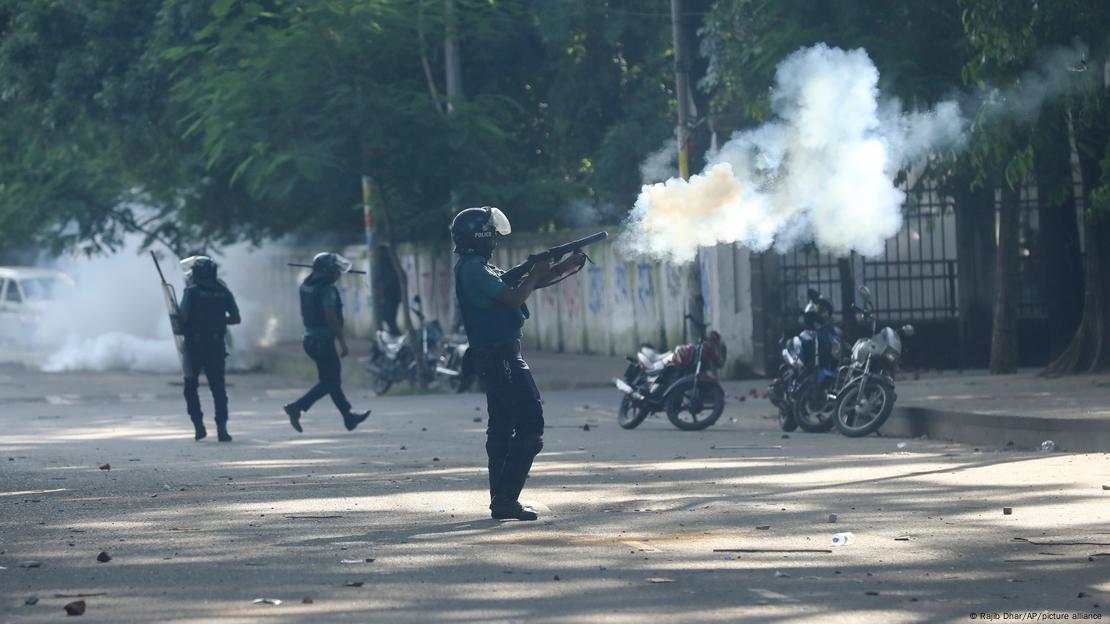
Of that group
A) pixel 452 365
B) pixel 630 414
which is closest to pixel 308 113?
pixel 452 365

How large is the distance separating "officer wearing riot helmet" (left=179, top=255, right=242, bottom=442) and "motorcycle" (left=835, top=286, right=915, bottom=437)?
5.53 metres

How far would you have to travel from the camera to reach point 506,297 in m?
9.91

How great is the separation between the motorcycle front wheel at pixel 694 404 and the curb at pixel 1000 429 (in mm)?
1547

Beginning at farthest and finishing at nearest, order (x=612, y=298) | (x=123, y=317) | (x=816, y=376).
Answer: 1. (x=123, y=317)
2. (x=612, y=298)
3. (x=816, y=376)

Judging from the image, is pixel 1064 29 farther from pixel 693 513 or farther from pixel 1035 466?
pixel 693 513

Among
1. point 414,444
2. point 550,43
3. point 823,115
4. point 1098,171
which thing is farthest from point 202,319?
point 550,43

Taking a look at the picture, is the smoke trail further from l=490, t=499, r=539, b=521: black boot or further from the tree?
l=490, t=499, r=539, b=521: black boot

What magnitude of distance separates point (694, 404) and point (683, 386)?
196 millimetres

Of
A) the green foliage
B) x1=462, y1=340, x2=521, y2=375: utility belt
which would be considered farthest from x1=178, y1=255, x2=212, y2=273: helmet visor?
x1=462, y1=340, x2=521, y2=375: utility belt

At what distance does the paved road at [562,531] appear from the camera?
718cm

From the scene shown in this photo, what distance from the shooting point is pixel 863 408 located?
15.7 meters

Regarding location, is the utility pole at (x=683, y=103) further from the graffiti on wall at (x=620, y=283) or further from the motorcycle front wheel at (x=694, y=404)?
the graffiti on wall at (x=620, y=283)

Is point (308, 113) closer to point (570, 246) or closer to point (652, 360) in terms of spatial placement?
point (652, 360)

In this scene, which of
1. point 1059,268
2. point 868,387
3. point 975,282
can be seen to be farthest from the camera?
point 975,282
